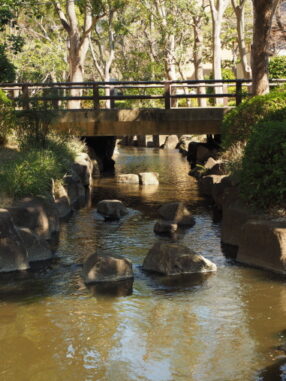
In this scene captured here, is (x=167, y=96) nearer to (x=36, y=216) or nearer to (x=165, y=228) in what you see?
(x=165, y=228)

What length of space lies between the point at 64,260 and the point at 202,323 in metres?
4.13

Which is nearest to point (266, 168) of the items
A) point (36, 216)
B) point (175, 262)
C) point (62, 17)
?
point (175, 262)

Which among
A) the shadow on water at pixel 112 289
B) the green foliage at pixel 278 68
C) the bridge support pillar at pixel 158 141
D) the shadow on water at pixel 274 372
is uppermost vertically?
the green foliage at pixel 278 68

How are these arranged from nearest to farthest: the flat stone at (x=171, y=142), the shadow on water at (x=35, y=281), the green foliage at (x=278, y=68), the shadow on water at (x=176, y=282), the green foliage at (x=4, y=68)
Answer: the shadow on water at (x=35, y=281)
the shadow on water at (x=176, y=282)
the green foliage at (x=4, y=68)
the green foliage at (x=278, y=68)
the flat stone at (x=171, y=142)

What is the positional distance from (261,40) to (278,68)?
17324 millimetres

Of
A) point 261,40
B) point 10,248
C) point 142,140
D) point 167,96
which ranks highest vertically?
point 261,40

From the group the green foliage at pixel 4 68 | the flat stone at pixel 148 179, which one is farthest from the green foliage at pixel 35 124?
the flat stone at pixel 148 179

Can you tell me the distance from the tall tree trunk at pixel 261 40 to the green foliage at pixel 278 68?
15.7 metres

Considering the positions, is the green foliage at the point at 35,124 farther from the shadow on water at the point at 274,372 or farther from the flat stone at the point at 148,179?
the shadow on water at the point at 274,372

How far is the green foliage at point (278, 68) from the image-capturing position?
3691cm

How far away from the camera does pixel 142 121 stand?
2277cm

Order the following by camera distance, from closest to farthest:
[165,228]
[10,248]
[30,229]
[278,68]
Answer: [10,248], [30,229], [165,228], [278,68]

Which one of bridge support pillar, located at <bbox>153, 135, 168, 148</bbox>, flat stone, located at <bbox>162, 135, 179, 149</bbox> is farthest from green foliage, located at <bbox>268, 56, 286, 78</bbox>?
bridge support pillar, located at <bbox>153, 135, 168, 148</bbox>

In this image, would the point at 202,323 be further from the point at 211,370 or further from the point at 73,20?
the point at 73,20
